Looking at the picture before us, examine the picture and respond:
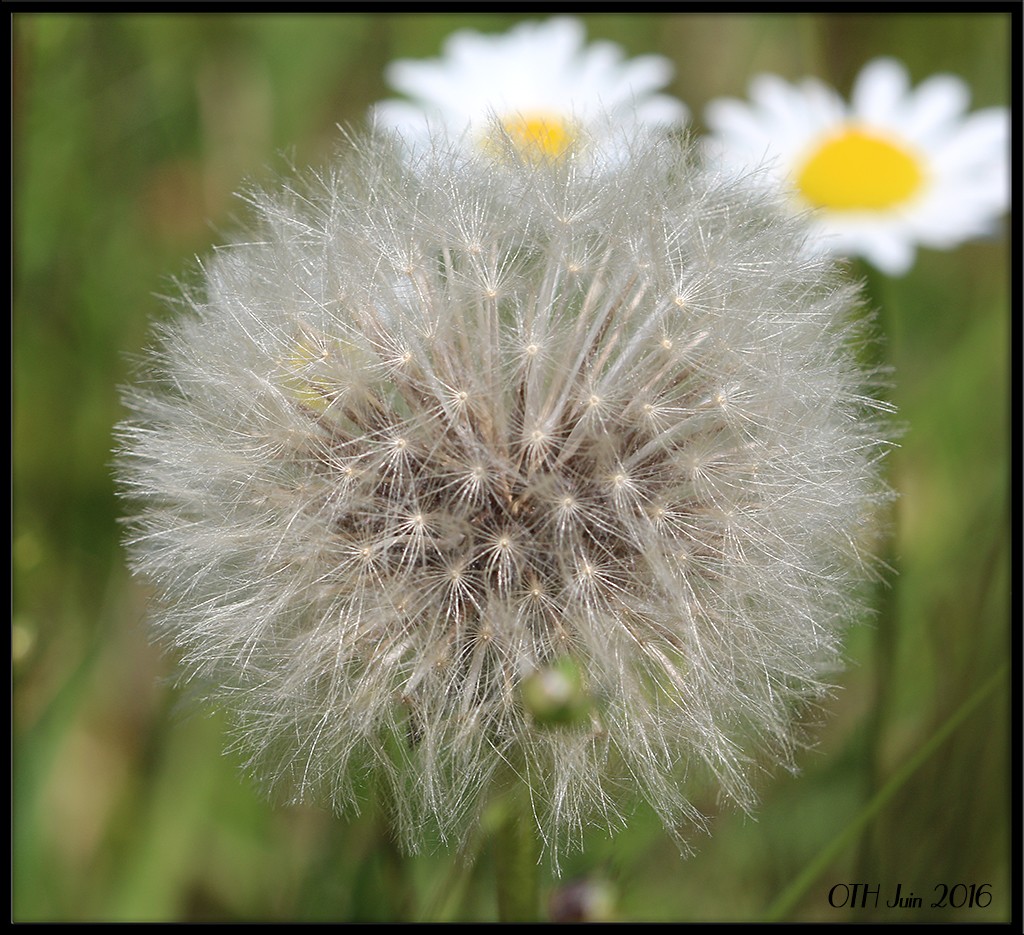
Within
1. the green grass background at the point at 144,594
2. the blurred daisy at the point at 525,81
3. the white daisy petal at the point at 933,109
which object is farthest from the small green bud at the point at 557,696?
the white daisy petal at the point at 933,109

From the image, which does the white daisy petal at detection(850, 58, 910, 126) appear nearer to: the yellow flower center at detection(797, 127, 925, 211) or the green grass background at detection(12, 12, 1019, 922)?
the yellow flower center at detection(797, 127, 925, 211)

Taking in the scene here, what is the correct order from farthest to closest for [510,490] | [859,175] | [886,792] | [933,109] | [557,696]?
[933,109], [859,175], [886,792], [510,490], [557,696]

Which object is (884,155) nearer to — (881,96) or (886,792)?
(881,96)

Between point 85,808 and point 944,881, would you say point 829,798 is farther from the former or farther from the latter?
point 85,808

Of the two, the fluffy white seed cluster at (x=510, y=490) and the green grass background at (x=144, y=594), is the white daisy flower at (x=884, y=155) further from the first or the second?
the fluffy white seed cluster at (x=510, y=490)

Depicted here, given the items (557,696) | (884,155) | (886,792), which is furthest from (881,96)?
(557,696)

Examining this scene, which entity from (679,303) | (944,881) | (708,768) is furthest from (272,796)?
(944,881)

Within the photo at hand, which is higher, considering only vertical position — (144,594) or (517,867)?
(144,594)
